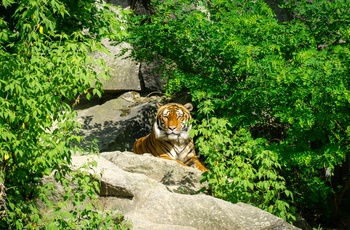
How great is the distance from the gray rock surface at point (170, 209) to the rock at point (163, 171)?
887mm

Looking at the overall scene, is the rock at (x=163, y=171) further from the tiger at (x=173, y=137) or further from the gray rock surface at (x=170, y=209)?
the tiger at (x=173, y=137)

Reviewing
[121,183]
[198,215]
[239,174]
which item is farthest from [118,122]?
[198,215]

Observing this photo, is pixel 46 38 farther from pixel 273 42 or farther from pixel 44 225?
pixel 273 42

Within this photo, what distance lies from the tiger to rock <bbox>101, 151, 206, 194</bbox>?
2.14 meters

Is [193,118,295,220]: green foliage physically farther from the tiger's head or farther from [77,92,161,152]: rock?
[77,92,161,152]: rock

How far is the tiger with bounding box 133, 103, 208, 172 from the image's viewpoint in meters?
11.7

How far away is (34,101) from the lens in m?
6.50

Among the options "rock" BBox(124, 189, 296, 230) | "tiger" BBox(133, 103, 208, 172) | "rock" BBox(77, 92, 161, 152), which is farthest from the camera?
"rock" BBox(77, 92, 161, 152)

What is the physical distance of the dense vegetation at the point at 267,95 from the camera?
8.72m

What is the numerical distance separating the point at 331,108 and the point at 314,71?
495mm

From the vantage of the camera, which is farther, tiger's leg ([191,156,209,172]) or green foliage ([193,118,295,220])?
tiger's leg ([191,156,209,172])

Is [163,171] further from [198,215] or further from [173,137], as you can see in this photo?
[173,137]

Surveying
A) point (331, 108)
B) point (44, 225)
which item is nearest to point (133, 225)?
point (44, 225)

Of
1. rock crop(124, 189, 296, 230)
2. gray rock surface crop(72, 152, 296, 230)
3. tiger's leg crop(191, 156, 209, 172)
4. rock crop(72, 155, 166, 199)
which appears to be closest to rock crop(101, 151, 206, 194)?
rock crop(72, 155, 166, 199)
